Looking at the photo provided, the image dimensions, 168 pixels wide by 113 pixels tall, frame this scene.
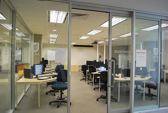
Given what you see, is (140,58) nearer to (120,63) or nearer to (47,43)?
(120,63)

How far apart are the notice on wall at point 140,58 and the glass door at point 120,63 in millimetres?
238

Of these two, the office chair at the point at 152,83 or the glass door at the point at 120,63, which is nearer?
the glass door at the point at 120,63

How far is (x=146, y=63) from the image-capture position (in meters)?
3.29

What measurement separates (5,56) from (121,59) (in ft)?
9.30

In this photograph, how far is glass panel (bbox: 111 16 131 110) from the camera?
3025 mm

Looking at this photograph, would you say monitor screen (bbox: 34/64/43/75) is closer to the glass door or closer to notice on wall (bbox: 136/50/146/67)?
the glass door

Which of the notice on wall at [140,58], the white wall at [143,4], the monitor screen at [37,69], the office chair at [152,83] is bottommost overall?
the office chair at [152,83]

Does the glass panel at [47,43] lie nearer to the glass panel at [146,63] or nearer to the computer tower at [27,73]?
the computer tower at [27,73]

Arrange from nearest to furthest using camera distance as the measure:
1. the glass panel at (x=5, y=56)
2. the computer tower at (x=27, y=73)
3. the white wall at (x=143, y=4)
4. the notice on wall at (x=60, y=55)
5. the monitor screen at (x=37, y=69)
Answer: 1. the glass panel at (x=5, y=56)
2. the white wall at (x=143, y=4)
3. the notice on wall at (x=60, y=55)
4. the computer tower at (x=27, y=73)
5. the monitor screen at (x=37, y=69)

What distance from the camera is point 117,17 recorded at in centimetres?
306

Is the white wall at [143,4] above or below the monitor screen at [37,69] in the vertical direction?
above

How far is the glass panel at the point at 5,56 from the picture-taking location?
2.57 meters

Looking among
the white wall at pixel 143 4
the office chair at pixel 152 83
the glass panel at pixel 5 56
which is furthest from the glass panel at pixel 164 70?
the glass panel at pixel 5 56

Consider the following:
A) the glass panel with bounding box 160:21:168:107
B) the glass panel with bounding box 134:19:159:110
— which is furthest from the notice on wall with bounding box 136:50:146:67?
the glass panel with bounding box 160:21:168:107
